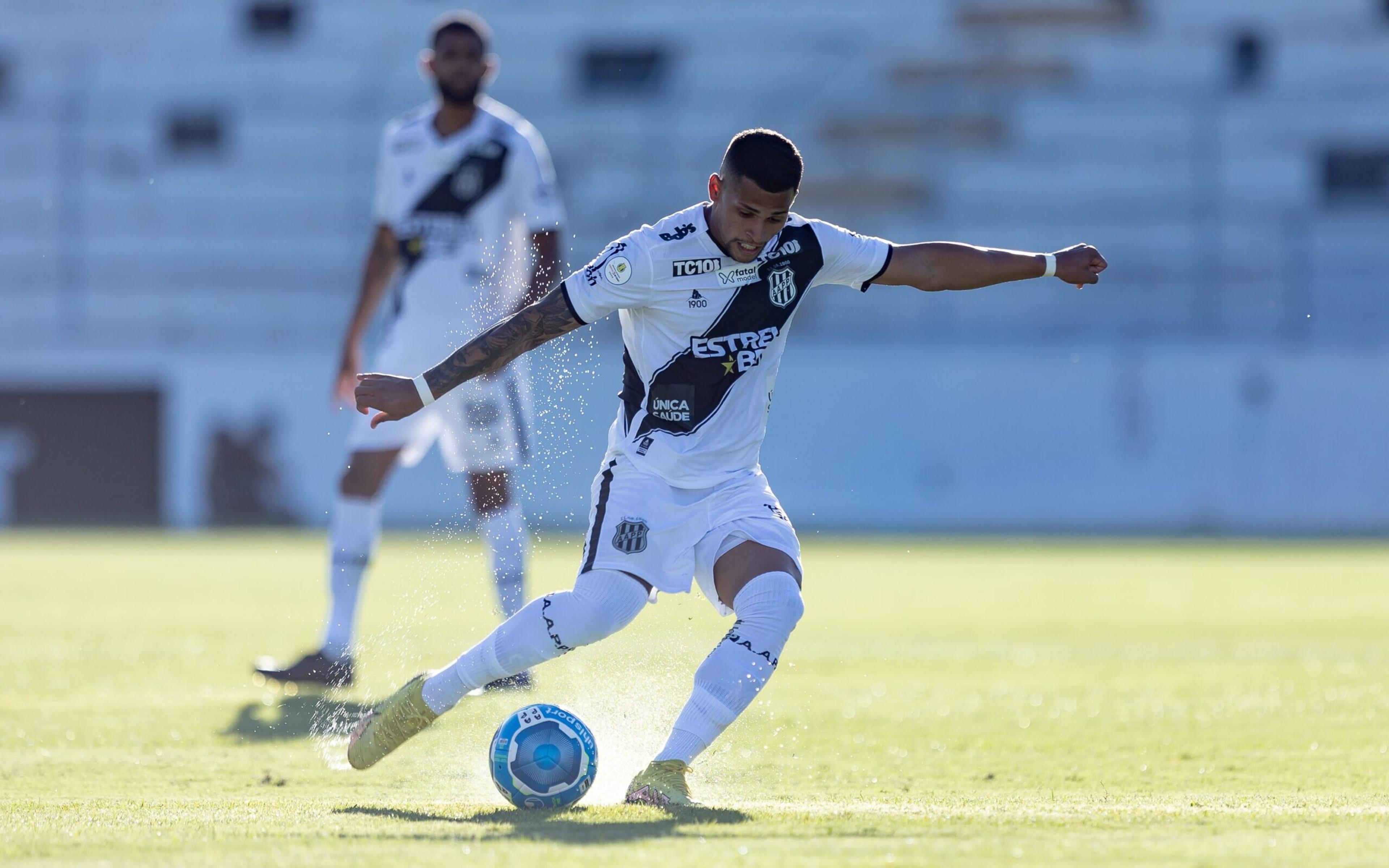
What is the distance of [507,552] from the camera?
669cm

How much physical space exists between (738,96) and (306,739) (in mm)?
24864

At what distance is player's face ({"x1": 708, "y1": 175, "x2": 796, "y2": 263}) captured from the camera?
4188 millimetres

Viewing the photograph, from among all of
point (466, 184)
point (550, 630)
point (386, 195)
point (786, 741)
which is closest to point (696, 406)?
point (550, 630)

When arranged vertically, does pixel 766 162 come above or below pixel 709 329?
above

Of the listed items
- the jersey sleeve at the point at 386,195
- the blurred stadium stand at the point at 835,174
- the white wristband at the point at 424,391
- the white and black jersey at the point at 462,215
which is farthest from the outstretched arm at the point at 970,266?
the blurred stadium stand at the point at 835,174

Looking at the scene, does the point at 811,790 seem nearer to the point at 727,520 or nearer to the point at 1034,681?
the point at 727,520

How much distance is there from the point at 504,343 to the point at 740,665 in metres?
1.01

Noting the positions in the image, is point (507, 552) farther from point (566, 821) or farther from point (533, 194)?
point (566, 821)

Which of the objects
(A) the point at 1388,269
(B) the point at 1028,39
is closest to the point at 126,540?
(B) the point at 1028,39

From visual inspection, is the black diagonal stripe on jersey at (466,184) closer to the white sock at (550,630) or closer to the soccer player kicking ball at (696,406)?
the soccer player kicking ball at (696,406)

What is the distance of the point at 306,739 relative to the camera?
214 inches

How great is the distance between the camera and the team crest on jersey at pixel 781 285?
180 inches

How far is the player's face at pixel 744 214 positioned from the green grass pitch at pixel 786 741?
1.39 metres

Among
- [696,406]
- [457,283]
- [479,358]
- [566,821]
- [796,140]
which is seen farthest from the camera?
[796,140]
